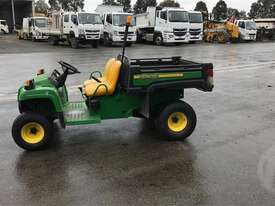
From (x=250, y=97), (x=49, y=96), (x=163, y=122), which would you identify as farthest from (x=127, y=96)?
(x=250, y=97)

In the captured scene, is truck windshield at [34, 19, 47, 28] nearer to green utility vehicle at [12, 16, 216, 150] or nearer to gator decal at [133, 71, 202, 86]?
green utility vehicle at [12, 16, 216, 150]

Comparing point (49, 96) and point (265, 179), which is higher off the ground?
point (49, 96)

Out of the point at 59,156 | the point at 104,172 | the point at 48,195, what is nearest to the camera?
the point at 48,195

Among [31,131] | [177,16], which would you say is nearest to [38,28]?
[177,16]

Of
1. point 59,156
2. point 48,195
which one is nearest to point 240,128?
point 59,156

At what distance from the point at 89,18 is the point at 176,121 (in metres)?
23.7

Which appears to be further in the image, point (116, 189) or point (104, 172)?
point (104, 172)

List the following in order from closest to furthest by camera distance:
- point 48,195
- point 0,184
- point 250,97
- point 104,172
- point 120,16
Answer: point 48,195 → point 0,184 → point 104,172 → point 250,97 → point 120,16

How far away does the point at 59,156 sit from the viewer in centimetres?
543

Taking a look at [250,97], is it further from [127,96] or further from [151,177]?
[151,177]

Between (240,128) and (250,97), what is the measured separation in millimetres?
2853

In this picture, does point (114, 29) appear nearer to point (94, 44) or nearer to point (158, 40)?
point (94, 44)

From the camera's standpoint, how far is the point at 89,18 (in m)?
28.7

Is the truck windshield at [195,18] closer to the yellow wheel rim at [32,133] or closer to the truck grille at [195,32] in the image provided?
the truck grille at [195,32]
